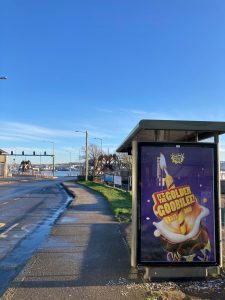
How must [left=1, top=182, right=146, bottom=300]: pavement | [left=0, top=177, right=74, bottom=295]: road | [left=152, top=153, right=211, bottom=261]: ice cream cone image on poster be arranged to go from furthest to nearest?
[left=0, top=177, right=74, bottom=295]: road
[left=152, top=153, right=211, bottom=261]: ice cream cone image on poster
[left=1, top=182, right=146, bottom=300]: pavement

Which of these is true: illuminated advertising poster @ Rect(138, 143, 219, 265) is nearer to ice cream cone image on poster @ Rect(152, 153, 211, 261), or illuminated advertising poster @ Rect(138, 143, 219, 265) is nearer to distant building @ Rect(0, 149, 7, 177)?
ice cream cone image on poster @ Rect(152, 153, 211, 261)

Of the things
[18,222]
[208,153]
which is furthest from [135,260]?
[18,222]

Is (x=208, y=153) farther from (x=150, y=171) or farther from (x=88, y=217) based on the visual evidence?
(x=88, y=217)

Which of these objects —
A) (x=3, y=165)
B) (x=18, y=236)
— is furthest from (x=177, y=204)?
(x=3, y=165)

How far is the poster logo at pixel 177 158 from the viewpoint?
6.86 meters

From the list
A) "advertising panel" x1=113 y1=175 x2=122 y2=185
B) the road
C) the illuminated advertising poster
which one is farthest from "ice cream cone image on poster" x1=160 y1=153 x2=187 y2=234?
"advertising panel" x1=113 y1=175 x2=122 y2=185

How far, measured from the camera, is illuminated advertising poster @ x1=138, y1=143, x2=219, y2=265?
22.3 feet

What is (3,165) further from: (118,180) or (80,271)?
(80,271)

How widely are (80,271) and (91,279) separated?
556 millimetres

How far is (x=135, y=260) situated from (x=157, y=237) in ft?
1.62

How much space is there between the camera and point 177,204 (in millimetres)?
6809

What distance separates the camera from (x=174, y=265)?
6750 mm

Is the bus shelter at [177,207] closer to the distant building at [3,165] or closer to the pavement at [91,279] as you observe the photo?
the pavement at [91,279]

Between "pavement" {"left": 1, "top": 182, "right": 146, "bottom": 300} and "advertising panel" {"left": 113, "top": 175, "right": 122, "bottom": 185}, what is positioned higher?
"advertising panel" {"left": 113, "top": 175, "right": 122, "bottom": 185}
